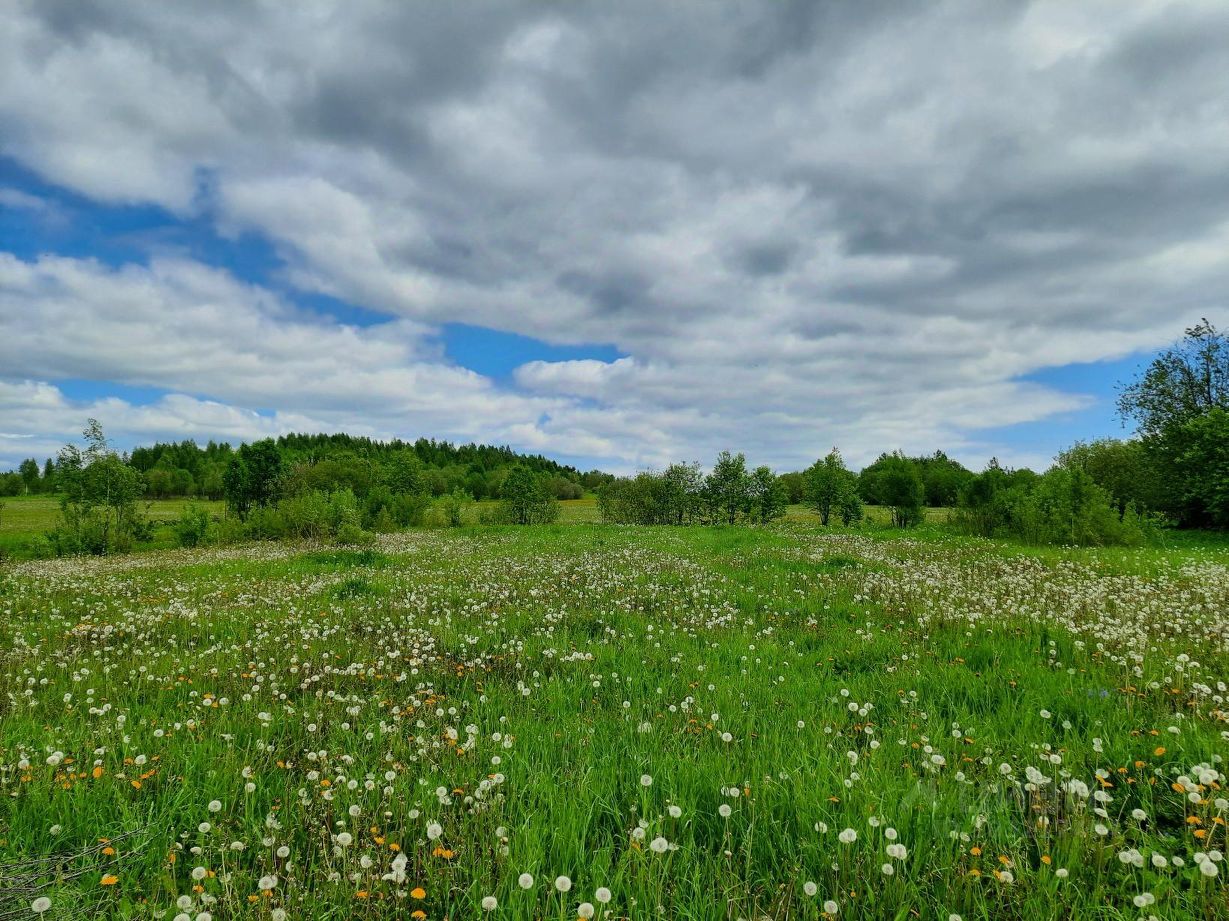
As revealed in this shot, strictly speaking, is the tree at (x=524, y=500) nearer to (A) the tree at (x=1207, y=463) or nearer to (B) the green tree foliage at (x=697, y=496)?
(B) the green tree foliage at (x=697, y=496)

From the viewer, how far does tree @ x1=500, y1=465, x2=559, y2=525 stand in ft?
191

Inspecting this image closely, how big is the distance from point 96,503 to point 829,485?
62.6 metres

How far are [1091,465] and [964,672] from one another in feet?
205

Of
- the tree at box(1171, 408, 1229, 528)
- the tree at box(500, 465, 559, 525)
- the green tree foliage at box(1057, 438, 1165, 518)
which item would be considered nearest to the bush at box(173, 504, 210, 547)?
the tree at box(500, 465, 559, 525)

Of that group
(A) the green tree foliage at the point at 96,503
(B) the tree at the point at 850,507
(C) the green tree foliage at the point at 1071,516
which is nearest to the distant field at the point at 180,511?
(B) the tree at the point at 850,507

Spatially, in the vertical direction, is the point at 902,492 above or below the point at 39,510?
above

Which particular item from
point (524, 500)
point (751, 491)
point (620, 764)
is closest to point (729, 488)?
point (751, 491)

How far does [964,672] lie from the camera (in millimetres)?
5746

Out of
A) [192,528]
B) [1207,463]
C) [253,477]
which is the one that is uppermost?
[1207,463]

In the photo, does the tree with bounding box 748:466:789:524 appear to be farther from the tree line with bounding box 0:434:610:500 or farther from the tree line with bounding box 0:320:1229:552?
the tree line with bounding box 0:434:610:500

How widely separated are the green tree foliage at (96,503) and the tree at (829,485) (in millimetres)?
60503

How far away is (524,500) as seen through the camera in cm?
5828

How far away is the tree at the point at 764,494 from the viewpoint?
6359 cm

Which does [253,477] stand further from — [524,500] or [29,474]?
[29,474]
